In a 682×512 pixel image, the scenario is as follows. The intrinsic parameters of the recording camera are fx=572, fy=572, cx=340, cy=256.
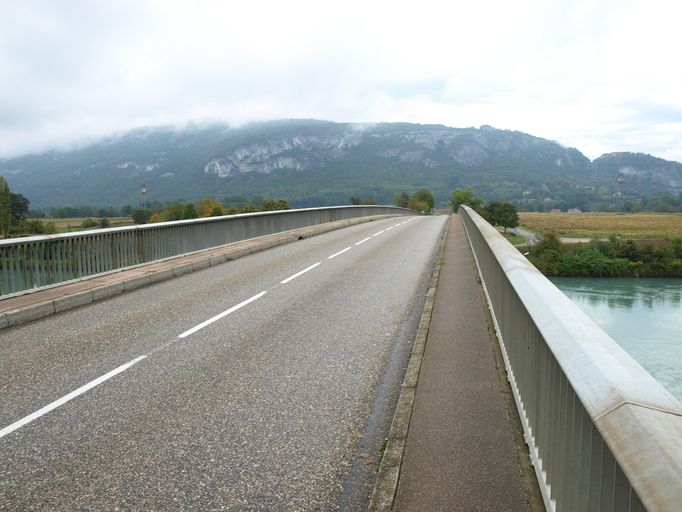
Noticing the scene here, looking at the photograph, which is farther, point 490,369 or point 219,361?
point 219,361

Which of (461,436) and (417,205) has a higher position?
(417,205)

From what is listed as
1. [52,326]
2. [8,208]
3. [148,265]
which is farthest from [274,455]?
[8,208]

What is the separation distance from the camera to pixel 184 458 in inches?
160

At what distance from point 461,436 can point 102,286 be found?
8.18 m

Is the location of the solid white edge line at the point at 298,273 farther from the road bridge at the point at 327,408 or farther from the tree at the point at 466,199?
the tree at the point at 466,199

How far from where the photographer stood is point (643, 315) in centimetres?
5338

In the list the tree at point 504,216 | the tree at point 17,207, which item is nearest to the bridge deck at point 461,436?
the tree at point 17,207

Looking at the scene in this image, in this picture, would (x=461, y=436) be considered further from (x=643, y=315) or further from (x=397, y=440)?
(x=643, y=315)

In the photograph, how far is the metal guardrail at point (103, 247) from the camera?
31.8ft

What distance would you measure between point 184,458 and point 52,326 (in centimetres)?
520

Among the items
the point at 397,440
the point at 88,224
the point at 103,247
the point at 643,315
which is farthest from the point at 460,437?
the point at 88,224

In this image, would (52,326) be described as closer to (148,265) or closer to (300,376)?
(300,376)

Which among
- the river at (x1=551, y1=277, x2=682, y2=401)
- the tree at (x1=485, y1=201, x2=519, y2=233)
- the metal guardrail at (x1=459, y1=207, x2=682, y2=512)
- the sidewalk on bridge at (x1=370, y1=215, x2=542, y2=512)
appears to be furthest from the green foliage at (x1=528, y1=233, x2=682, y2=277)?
the metal guardrail at (x1=459, y1=207, x2=682, y2=512)

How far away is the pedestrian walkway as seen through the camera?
11.1ft
